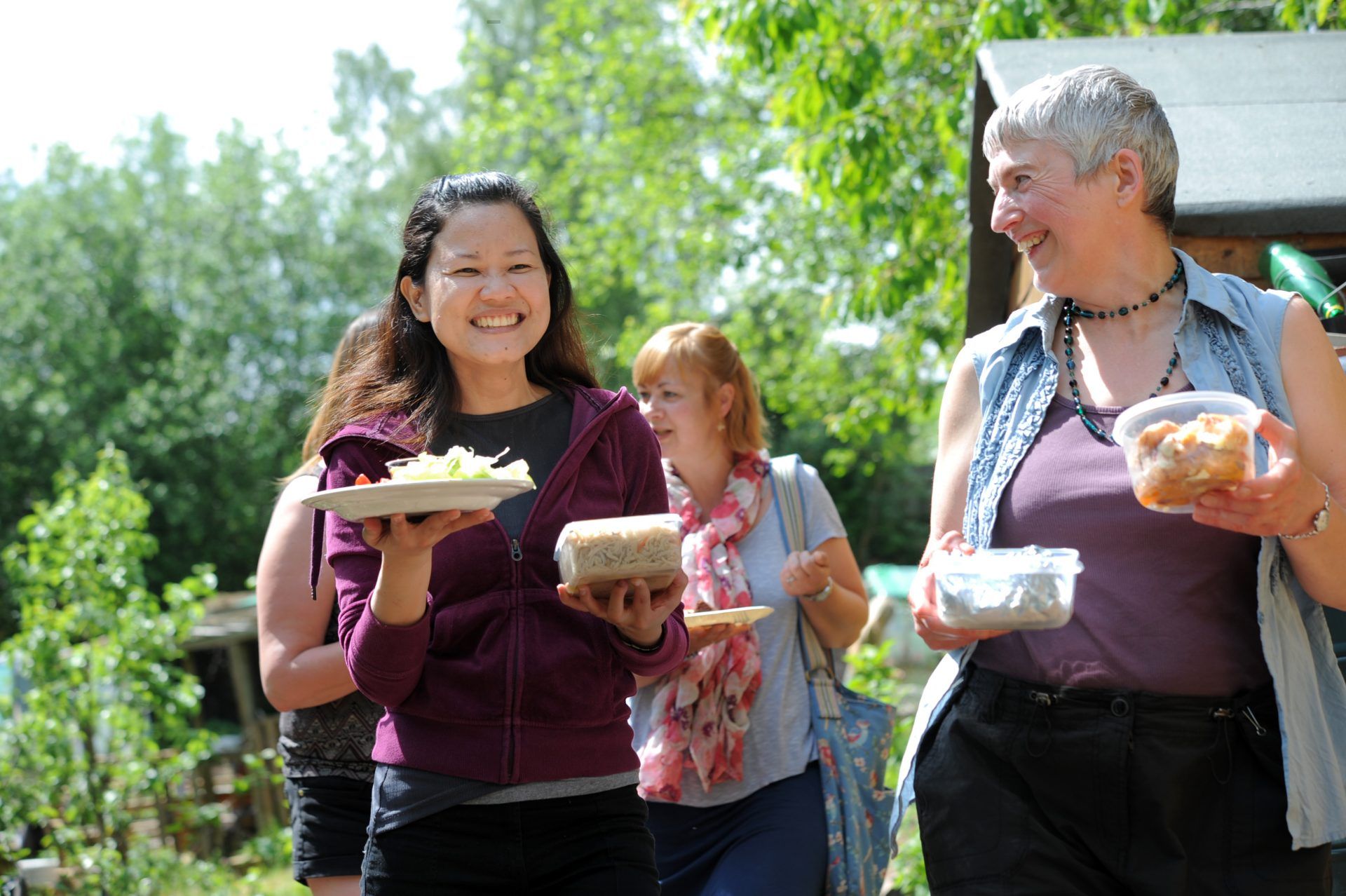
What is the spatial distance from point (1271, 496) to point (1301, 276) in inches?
65.8

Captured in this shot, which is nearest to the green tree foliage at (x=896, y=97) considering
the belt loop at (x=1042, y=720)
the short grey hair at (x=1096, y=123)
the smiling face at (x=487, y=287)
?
the short grey hair at (x=1096, y=123)

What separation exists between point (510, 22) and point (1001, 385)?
93.0 ft

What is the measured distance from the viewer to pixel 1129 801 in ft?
7.04

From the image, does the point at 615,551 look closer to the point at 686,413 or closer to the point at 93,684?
the point at 686,413

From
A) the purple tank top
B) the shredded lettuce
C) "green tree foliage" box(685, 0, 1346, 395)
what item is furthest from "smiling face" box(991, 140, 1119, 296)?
"green tree foliage" box(685, 0, 1346, 395)

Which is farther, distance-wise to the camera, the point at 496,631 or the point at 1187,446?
the point at 496,631

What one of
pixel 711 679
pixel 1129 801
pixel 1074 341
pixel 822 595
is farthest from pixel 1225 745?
pixel 711 679

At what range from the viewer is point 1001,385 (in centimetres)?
243

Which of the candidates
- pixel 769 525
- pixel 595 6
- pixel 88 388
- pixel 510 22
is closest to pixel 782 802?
pixel 769 525

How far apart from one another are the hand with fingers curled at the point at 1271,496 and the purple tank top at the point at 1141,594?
0.26 m

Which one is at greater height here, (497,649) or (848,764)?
(497,649)

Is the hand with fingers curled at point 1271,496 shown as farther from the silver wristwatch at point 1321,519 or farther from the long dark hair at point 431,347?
the long dark hair at point 431,347

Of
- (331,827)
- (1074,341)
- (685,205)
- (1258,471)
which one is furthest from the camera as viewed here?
(685,205)

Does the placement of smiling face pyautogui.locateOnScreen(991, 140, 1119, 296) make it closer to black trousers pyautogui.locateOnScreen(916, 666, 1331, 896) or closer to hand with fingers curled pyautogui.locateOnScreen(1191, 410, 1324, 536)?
hand with fingers curled pyautogui.locateOnScreen(1191, 410, 1324, 536)
